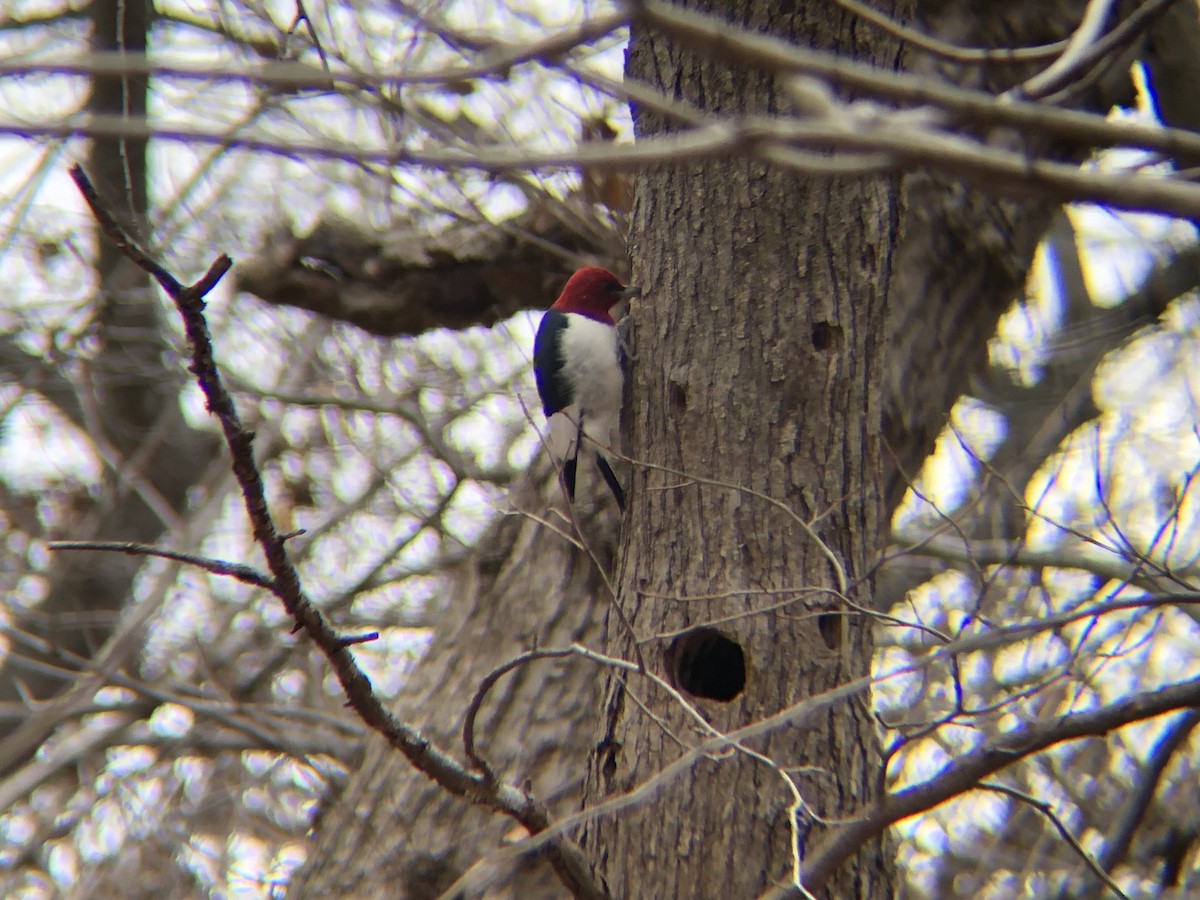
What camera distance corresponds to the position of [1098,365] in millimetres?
6898

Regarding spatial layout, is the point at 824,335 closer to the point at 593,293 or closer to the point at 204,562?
the point at 593,293

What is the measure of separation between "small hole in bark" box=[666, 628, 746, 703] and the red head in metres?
1.64

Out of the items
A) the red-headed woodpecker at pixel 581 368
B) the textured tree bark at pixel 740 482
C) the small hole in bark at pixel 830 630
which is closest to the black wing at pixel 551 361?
the red-headed woodpecker at pixel 581 368

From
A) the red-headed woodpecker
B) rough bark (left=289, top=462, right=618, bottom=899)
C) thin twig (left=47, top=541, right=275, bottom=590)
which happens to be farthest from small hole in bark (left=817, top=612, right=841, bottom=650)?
thin twig (left=47, top=541, right=275, bottom=590)

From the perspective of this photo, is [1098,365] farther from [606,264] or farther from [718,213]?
[718,213]

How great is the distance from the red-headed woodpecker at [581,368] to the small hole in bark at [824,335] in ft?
2.94

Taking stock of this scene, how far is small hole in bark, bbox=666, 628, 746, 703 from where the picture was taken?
11.5 feet

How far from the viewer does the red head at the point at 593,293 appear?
488cm

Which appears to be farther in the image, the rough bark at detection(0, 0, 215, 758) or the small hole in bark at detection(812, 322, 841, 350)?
the rough bark at detection(0, 0, 215, 758)

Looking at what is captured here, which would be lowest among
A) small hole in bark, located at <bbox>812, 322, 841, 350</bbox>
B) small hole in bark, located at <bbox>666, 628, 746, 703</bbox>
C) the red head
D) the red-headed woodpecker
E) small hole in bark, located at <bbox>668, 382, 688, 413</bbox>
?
small hole in bark, located at <bbox>666, 628, 746, 703</bbox>

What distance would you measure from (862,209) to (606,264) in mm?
1870

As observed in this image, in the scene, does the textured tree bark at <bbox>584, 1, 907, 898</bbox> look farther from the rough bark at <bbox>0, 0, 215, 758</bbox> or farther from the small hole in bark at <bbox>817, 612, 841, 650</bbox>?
the rough bark at <bbox>0, 0, 215, 758</bbox>

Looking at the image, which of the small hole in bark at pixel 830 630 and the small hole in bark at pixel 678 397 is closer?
the small hole in bark at pixel 830 630

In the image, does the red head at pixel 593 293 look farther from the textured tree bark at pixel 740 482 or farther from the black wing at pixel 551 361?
the textured tree bark at pixel 740 482
